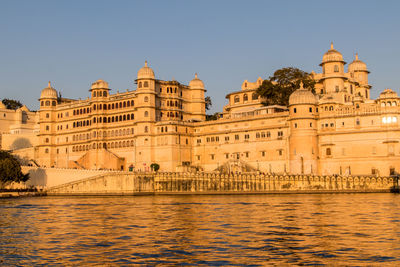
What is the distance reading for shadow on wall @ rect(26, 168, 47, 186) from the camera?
262 ft

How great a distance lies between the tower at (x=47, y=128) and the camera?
99062 millimetres

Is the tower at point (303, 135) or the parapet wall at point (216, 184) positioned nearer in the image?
the parapet wall at point (216, 184)

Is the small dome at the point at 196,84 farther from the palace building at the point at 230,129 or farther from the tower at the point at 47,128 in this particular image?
the tower at the point at 47,128

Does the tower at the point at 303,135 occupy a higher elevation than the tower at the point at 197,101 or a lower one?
lower

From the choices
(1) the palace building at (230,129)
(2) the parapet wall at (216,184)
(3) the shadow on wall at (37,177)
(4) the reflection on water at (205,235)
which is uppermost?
(1) the palace building at (230,129)

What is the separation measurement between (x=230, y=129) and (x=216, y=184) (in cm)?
1480

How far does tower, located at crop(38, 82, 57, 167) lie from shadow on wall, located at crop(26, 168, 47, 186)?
17.2 meters

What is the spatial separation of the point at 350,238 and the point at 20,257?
1711 cm

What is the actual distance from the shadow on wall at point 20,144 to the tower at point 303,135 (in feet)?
197

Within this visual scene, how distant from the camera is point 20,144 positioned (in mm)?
110688

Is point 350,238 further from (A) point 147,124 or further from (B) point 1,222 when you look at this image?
(A) point 147,124

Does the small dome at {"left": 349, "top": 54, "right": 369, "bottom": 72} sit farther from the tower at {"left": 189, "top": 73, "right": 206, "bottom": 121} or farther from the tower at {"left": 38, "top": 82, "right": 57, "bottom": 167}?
the tower at {"left": 38, "top": 82, "right": 57, "bottom": 167}

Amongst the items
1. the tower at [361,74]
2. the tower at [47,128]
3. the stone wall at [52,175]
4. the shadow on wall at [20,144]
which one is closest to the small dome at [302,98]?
the tower at [361,74]

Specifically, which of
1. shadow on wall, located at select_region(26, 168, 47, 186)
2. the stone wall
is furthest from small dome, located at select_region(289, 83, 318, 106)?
shadow on wall, located at select_region(26, 168, 47, 186)
